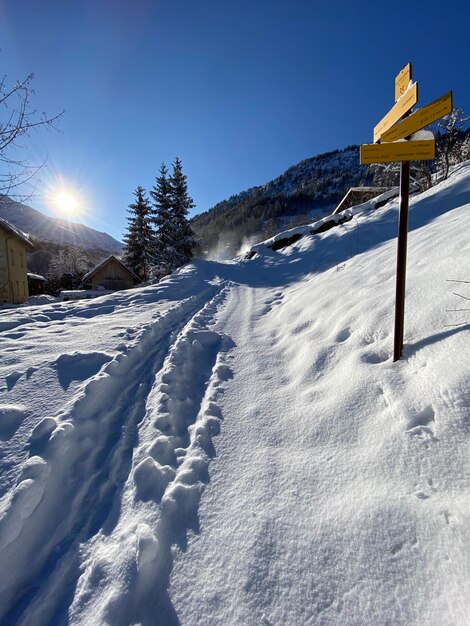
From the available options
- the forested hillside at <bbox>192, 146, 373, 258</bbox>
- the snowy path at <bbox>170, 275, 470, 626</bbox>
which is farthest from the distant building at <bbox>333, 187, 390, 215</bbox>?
the forested hillside at <bbox>192, 146, 373, 258</bbox>

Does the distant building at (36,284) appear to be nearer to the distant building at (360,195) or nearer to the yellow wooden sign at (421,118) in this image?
the distant building at (360,195)

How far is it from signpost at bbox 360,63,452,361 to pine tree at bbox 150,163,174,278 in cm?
2206

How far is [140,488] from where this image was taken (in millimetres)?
1958

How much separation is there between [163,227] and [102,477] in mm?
24305

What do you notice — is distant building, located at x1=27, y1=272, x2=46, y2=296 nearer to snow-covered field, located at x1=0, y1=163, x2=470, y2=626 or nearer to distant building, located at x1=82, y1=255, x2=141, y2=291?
distant building, located at x1=82, y1=255, x2=141, y2=291

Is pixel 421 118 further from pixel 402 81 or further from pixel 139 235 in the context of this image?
pixel 139 235

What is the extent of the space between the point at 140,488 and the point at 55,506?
55 centimetres

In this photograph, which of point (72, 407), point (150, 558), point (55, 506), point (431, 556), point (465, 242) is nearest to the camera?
point (431, 556)

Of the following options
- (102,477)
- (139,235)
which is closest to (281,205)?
(139,235)

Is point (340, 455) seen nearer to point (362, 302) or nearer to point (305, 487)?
point (305, 487)

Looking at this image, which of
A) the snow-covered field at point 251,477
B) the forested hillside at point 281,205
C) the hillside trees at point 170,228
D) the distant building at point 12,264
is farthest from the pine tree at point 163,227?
the forested hillside at point 281,205

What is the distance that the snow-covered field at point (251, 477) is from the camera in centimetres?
135

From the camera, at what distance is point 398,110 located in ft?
8.34

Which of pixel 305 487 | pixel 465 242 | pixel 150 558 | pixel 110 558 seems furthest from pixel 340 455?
pixel 465 242
